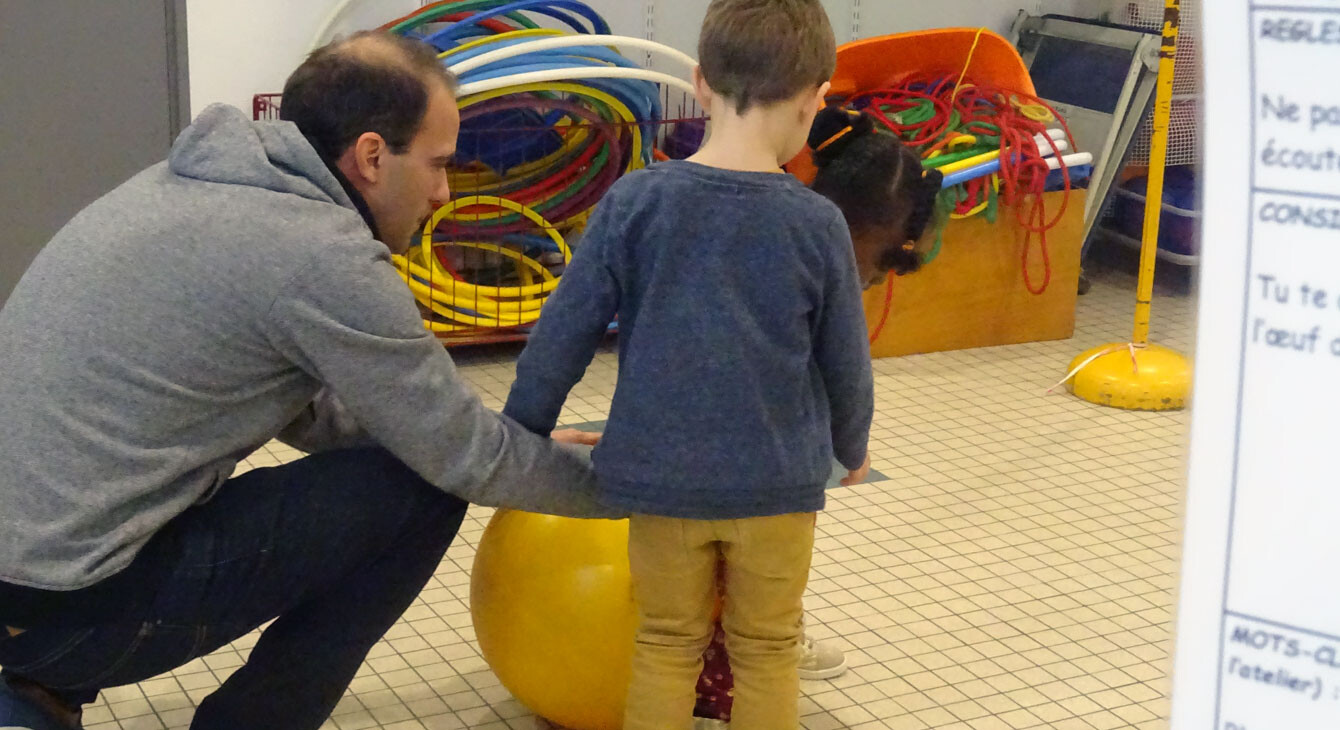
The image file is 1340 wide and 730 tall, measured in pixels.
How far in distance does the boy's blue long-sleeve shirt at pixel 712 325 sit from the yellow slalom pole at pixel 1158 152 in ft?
6.23

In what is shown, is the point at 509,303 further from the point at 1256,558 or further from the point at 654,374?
the point at 1256,558

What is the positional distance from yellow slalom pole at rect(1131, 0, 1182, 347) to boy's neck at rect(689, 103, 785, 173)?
188 cm

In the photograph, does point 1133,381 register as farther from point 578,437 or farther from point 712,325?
point 712,325

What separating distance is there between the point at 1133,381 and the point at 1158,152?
0.54m

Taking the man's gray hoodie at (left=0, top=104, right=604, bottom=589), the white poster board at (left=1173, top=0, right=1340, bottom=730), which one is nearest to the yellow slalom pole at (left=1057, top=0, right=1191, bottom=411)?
the man's gray hoodie at (left=0, top=104, right=604, bottom=589)

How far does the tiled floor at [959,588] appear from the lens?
1911 mm

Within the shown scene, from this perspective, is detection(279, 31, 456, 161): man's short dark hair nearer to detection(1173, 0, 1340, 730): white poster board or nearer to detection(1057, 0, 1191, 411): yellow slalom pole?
detection(1173, 0, 1340, 730): white poster board

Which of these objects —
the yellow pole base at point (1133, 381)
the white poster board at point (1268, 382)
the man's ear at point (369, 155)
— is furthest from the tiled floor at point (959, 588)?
the white poster board at point (1268, 382)

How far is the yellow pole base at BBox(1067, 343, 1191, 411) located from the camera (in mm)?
3246

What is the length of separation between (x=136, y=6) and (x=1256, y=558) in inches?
121

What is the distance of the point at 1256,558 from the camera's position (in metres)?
0.62

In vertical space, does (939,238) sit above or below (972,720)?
above

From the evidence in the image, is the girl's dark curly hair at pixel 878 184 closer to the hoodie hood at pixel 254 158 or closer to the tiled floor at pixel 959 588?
the tiled floor at pixel 959 588

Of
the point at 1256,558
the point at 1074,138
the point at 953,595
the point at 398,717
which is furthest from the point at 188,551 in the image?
the point at 1074,138
